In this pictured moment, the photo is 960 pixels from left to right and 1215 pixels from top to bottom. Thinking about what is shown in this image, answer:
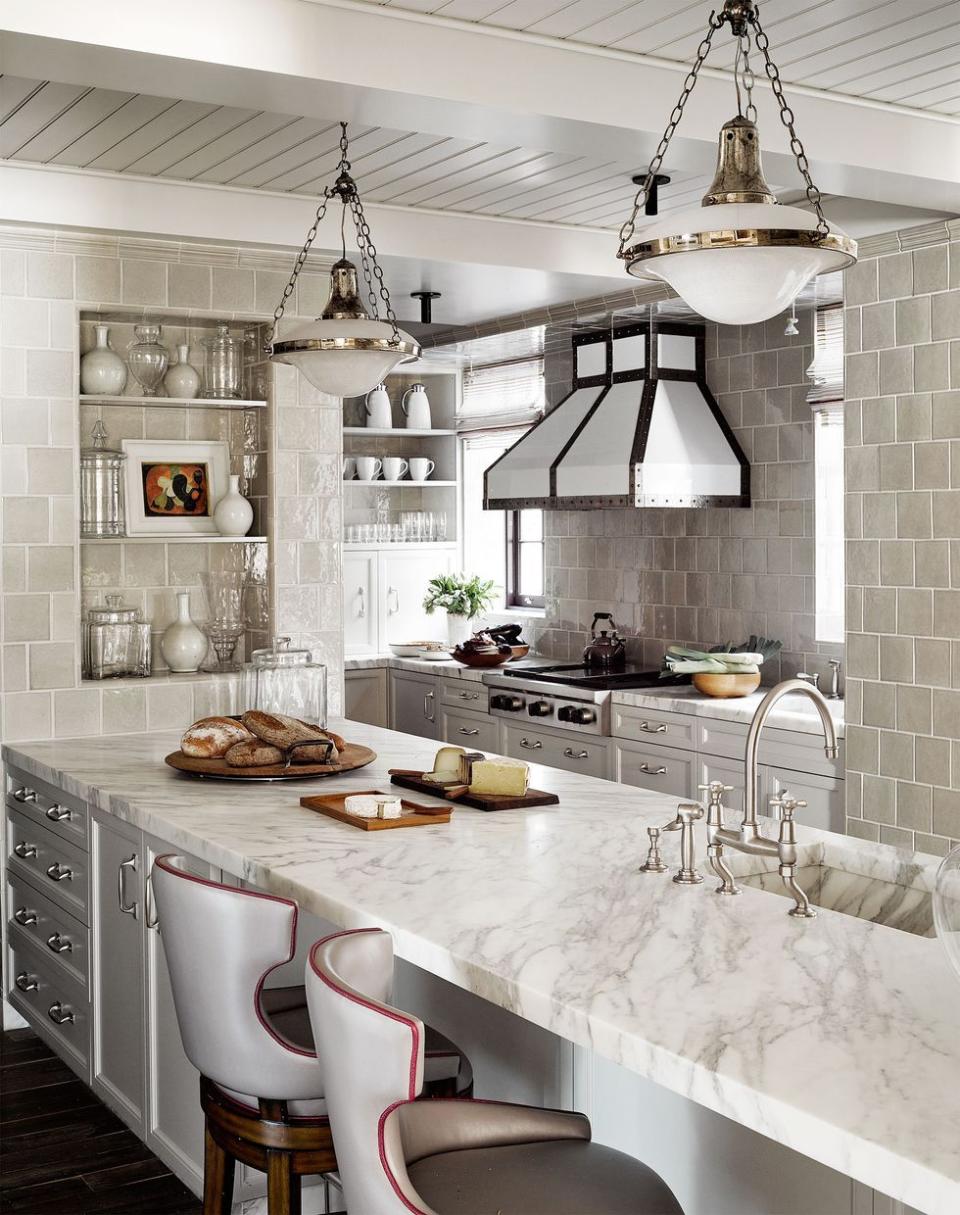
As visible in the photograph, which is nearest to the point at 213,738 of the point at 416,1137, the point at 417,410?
the point at 416,1137

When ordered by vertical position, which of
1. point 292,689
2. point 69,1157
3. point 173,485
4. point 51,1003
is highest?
point 173,485

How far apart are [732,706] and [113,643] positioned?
7.52ft

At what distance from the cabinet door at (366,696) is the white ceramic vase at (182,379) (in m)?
2.64

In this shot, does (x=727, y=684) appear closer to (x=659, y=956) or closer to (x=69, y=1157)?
(x=69, y=1157)

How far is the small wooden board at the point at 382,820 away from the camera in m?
2.81

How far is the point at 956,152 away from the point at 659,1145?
9.37 feet

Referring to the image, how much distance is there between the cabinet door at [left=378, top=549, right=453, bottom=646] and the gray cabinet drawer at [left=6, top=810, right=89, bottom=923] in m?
3.37

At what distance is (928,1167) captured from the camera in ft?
4.17

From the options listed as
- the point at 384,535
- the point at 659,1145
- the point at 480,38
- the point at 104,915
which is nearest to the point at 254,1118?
the point at 659,1145

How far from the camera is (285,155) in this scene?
12.7 ft

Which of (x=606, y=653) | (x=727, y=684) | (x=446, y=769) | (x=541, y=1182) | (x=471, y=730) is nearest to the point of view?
(x=541, y=1182)

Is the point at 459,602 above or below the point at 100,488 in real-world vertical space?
below

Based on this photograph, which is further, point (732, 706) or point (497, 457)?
point (497, 457)

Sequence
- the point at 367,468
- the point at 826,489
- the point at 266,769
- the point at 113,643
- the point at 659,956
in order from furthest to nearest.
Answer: the point at 367,468 → the point at 826,489 → the point at 113,643 → the point at 266,769 → the point at 659,956
